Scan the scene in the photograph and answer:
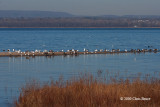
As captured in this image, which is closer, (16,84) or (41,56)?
(16,84)

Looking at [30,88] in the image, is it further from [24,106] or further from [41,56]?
[41,56]

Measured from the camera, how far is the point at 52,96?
15750mm

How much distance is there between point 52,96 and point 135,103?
3.49m

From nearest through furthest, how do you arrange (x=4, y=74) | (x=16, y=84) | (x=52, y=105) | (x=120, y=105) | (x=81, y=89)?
1. (x=120, y=105)
2. (x=52, y=105)
3. (x=81, y=89)
4. (x=16, y=84)
5. (x=4, y=74)

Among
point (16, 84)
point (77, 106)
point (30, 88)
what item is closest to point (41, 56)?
point (16, 84)

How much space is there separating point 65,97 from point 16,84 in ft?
30.6

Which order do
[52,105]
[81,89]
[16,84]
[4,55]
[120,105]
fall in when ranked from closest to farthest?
[120,105] → [52,105] → [81,89] → [16,84] → [4,55]

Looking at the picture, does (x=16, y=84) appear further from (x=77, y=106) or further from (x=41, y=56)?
(x=41, y=56)

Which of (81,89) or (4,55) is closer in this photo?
(81,89)

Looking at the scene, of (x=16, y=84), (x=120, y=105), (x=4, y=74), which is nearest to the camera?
(x=120, y=105)

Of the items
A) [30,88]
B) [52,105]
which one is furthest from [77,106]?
[30,88]

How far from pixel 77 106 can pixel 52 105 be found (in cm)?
121

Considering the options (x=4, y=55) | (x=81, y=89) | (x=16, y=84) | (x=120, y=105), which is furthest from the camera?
(x=4, y=55)

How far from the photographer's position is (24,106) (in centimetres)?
1542
